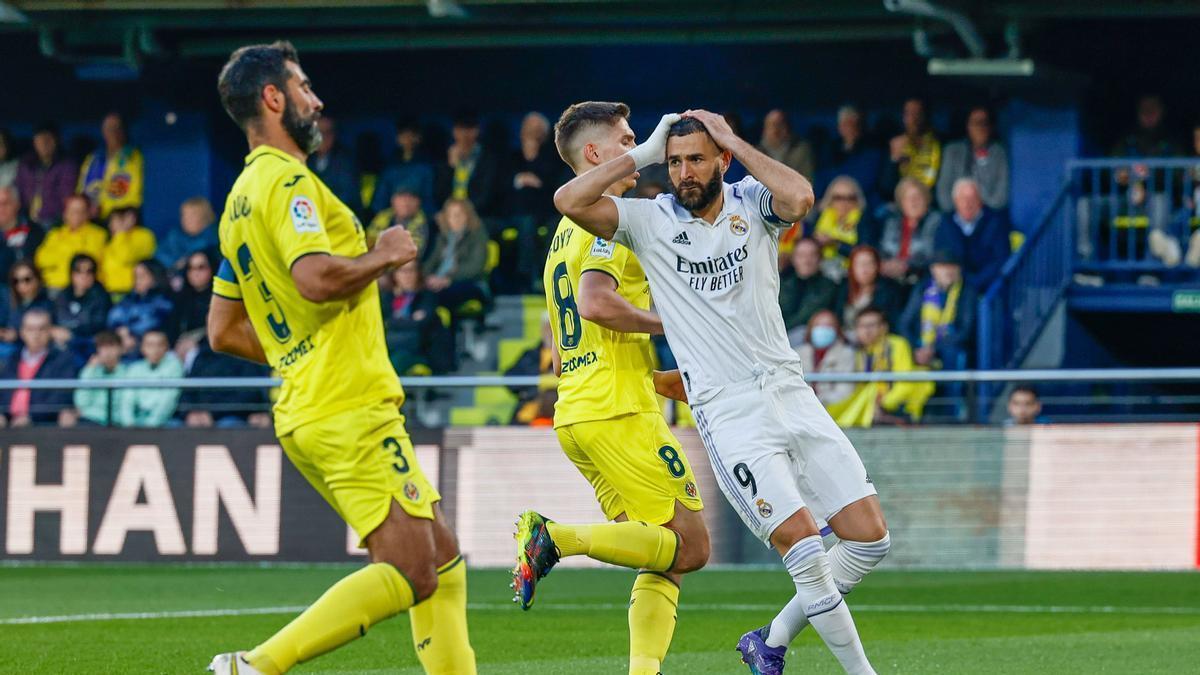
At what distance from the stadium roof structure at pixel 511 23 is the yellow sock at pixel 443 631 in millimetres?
11423

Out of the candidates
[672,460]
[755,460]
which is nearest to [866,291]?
[672,460]

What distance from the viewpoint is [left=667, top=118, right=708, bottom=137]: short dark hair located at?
6.72m

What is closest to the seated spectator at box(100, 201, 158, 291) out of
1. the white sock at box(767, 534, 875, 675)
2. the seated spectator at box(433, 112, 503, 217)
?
the seated spectator at box(433, 112, 503, 217)

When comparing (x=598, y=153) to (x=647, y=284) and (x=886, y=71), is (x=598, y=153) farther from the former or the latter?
(x=886, y=71)

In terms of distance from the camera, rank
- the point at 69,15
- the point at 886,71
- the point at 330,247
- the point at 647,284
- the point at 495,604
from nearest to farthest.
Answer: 1. the point at 330,247
2. the point at 647,284
3. the point at 495,604
4. the point at 69,15
5. the point at 886,71

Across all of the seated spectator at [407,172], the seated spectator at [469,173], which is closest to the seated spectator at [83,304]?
the seated spectator at [407,172]

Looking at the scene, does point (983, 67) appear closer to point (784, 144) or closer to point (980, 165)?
point (980, 165)

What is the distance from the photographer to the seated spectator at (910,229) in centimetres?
1631

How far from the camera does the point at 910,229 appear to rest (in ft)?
54.0

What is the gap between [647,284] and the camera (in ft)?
24.2

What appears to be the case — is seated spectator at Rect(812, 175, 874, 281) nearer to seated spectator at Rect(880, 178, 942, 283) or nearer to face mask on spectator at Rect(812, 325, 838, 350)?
seated spectator at Rect(880, 178, 942, 283)

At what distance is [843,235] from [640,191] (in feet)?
12.1

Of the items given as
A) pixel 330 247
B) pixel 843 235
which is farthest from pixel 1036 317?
pixel 330 247

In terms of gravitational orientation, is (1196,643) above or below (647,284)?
below
